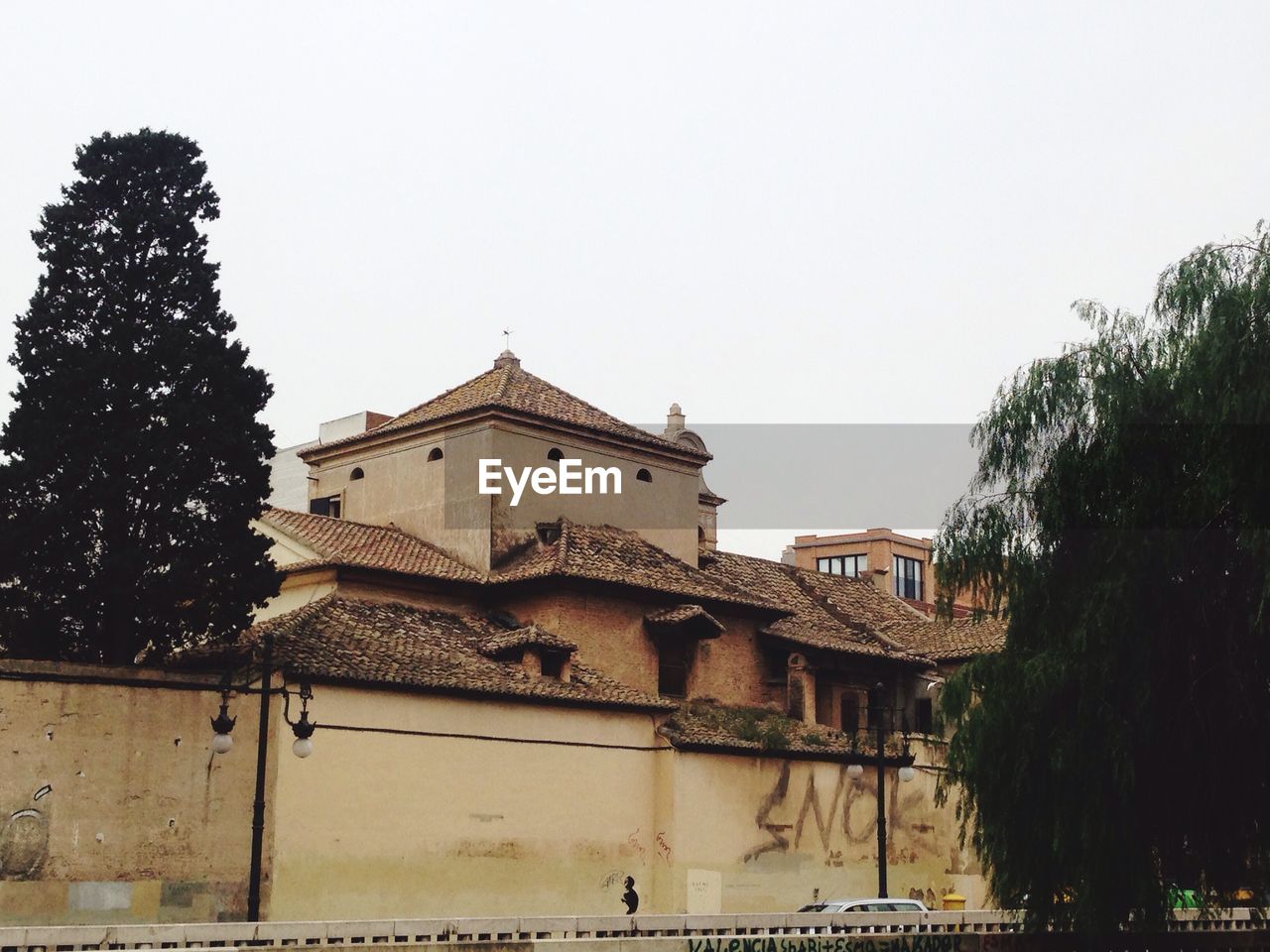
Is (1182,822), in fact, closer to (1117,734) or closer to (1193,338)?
(1117,734)

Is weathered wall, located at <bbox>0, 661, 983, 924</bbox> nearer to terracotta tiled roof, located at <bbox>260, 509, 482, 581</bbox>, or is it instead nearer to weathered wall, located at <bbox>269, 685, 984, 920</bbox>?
weathered wall, located at <bbox>269, 685, 984, 920</bbox>

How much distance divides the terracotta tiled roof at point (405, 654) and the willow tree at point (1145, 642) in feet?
33.3

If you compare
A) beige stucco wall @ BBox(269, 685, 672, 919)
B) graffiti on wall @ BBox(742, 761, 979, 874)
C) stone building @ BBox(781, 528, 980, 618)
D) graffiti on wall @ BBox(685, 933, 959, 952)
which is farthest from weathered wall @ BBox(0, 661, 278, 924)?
stone building @ BBox(781, 528, 980, 618)

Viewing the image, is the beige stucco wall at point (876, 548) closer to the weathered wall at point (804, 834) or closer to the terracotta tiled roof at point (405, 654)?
the weathered wall at point (804, 834)

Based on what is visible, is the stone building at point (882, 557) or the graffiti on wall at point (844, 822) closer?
the graffiti on wall at point (844, 822)

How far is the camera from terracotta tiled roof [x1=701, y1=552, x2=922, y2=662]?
37.7m

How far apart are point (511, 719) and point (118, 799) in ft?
24.1

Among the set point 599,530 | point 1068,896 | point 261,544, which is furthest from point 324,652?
point 1068,896

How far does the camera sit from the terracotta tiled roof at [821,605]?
3769 cm

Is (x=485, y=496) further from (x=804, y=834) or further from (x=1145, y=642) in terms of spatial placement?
(x=1145, y=642)

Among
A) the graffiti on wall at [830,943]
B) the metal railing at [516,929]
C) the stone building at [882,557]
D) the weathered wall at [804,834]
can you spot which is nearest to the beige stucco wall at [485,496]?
the weathered wall at [804,834]

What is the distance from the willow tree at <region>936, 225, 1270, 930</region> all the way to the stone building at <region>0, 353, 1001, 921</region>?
1811 mm

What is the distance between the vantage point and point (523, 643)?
30.4 metres

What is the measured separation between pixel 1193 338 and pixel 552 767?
14.4 metres
